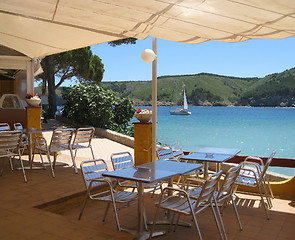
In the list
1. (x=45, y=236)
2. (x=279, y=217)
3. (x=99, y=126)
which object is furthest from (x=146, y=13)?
(x=99, y=126)

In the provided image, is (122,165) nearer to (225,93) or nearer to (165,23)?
(165,23)

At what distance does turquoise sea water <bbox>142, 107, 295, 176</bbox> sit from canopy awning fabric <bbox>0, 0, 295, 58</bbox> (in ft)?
49.1

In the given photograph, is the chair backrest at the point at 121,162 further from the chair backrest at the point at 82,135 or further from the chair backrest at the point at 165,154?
the chair backrest at the point at 82,135

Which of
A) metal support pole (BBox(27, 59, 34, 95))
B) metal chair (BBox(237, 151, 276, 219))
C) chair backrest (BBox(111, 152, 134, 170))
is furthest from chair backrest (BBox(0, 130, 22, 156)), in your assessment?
metal chair (BBox(237, 151, 276, 219))

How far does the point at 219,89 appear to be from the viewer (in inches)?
2366

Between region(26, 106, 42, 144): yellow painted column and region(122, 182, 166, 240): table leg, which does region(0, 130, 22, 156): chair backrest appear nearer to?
region(26, 106, 42, 144): yellow painted column

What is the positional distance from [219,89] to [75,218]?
58.2m

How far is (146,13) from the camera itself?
12.4 ft

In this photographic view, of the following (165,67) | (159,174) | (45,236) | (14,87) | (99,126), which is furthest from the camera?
(165,67)

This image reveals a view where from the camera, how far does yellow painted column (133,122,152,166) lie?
5.55 metres

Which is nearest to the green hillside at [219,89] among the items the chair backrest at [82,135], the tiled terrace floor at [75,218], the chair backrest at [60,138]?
the chair backrest at [82,135]

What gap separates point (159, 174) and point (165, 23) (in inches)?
77.9

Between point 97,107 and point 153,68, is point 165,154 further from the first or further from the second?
point 97,107

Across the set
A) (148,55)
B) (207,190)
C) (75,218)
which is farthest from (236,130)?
(207,190)
